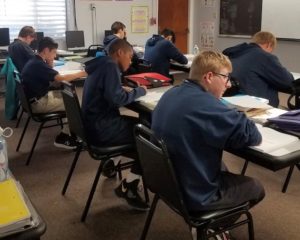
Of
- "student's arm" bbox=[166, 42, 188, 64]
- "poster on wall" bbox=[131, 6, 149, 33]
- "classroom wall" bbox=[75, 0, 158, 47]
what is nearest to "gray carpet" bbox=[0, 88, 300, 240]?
"student's arm" bbox=[166, 42, 188, 64]

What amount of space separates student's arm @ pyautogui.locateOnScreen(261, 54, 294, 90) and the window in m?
4.52

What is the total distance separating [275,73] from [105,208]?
5.30ft

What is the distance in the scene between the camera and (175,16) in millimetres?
7605

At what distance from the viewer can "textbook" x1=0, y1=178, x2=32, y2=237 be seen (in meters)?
0.98

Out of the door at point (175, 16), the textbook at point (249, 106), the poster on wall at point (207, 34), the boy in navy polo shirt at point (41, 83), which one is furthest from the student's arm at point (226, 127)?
the door at point (175, 16)

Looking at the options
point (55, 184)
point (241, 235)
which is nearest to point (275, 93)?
point (241, 235)

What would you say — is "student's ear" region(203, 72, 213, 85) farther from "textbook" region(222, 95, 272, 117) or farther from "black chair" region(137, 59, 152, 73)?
"black chair" region(137, 59, 152, 73)

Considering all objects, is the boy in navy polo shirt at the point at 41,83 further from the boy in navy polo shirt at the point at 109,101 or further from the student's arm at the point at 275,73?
the student's arm at the point at 275,73

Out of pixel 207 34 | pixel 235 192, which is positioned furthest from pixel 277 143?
pixel 207 34

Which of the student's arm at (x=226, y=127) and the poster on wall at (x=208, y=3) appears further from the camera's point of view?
the poster on wall at (x=208, y=3)

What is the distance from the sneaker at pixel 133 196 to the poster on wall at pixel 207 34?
5.47 meters

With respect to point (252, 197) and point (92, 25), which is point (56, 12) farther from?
point (252, 197)

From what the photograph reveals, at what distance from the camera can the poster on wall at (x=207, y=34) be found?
739 cm

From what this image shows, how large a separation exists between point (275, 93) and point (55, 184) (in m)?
1.86
